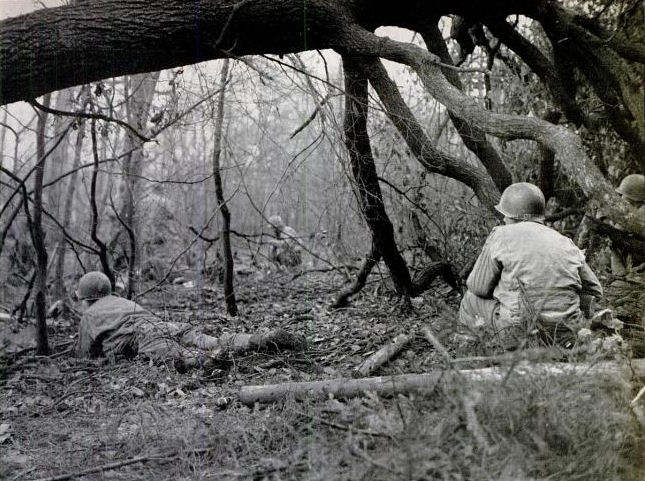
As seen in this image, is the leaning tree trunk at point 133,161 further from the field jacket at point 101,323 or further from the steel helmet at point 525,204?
the steel helmet at point 525,204

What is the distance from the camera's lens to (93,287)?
739 centimetres

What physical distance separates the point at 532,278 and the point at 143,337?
4001 millimetres

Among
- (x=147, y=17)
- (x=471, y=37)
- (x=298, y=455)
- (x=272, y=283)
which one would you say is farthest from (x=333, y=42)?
(x=272, y=283)

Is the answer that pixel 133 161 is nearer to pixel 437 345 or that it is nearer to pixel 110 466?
pixel 110 466

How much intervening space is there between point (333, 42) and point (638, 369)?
3.77m

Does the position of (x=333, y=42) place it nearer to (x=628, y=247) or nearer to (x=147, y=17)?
(x=147, y=17)

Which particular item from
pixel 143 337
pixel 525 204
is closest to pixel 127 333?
pixel 143 337

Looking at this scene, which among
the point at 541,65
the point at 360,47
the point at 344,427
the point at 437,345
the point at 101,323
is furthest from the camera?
the point at 541,65

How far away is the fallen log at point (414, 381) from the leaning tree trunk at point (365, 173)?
2.48m

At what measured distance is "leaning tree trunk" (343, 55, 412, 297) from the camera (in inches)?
253

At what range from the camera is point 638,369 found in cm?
368

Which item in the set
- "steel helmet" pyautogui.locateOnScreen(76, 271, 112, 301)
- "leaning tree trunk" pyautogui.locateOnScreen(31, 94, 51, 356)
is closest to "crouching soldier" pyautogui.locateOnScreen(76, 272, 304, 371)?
"steel helmet" pyautogui.locateOnScreen(76, 271, 112, 301)

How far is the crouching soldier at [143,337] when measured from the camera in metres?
6.08

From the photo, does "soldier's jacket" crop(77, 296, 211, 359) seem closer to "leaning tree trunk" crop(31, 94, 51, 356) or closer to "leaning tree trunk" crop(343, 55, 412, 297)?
"leaning tree trunk" crop(31, 94, 51, 356)
